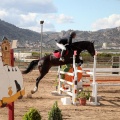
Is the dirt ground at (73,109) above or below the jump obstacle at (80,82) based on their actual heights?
below

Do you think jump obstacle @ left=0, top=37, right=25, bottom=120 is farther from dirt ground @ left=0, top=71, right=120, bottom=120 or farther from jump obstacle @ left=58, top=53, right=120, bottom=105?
jump obstacle @ left=58, top=53, right=120, bottom=105

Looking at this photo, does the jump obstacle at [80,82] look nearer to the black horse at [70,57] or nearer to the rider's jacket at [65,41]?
the black horse at [70,57]

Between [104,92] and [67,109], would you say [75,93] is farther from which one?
[104,92]

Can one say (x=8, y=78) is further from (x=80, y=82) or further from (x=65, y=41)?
(x=80, y=82)

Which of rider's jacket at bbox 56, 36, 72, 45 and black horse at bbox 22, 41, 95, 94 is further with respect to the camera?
black horse at bbox 22, 41, 95, 94

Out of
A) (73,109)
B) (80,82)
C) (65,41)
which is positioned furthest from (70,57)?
(73,109)

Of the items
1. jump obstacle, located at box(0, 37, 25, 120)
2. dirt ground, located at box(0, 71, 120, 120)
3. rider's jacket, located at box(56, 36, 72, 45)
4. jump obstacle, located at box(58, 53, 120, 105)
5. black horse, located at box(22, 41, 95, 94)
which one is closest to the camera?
jump obstacle, located at box(0, 37, 25, 120)

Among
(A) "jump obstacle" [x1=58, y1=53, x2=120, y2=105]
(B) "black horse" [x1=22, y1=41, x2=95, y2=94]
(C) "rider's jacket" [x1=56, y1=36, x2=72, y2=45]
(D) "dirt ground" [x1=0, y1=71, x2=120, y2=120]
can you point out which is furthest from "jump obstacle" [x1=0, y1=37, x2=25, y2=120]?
(B) "black horse" [x1=22, y1=41, x2=95, y2=94]

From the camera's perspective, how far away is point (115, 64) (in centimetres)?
2708

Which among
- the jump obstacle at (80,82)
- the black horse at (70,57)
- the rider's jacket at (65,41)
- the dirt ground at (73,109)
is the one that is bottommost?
the dirt ground at (73,109)

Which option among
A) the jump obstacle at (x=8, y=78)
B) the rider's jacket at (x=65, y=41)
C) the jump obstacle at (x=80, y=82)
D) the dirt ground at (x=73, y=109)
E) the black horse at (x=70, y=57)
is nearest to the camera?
the jump obstacle at (x=8, y=78)

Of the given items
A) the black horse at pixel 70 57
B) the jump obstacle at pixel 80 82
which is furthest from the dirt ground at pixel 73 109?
the black horse at pixel 70 57

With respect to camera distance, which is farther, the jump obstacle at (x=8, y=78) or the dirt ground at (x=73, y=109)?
the dirt ground at (x=73, y=109)

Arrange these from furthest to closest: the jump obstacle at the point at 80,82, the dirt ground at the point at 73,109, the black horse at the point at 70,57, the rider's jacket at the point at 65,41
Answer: the black horse at the point at 70,57, the rider's jacket at the point at 65,41, the jump obstacle at the point at 80,82, the dirt ground at the point at 73,109
